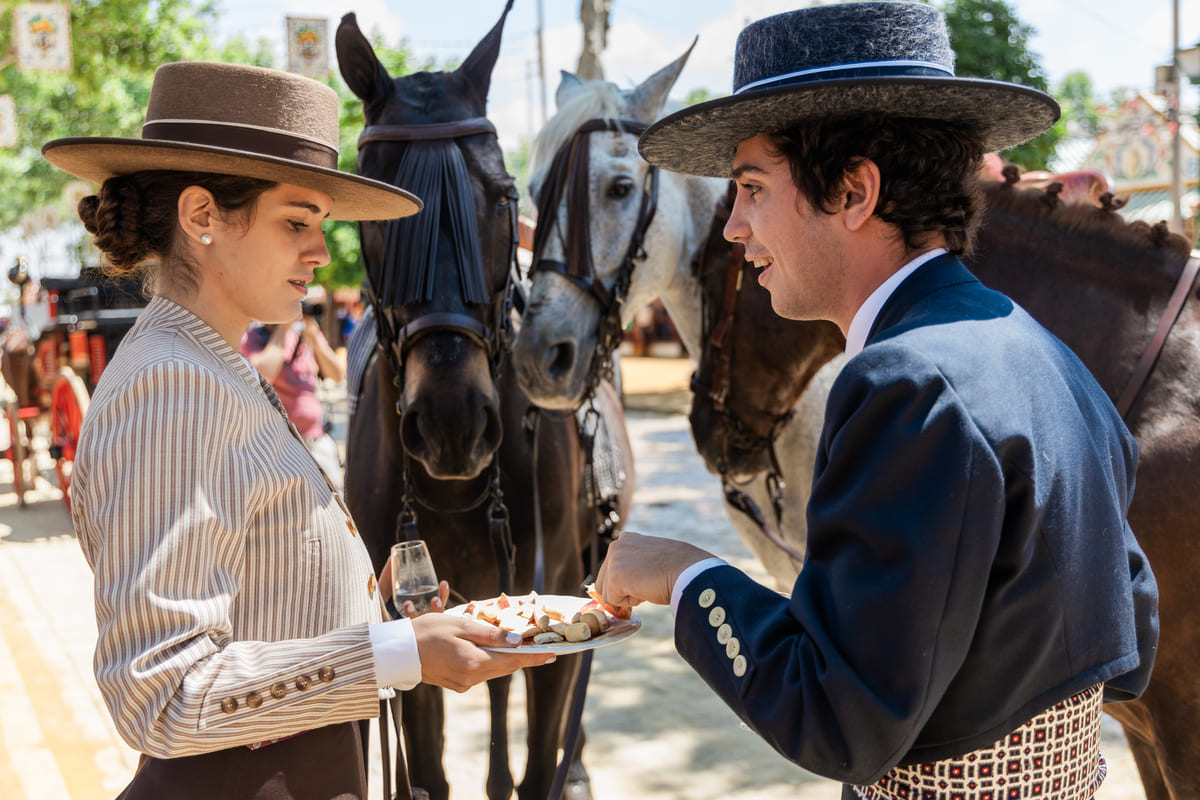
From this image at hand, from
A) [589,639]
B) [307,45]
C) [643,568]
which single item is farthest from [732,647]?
[307,45]

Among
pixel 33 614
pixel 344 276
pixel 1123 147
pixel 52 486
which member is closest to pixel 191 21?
pixel 344 276

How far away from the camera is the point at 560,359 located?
3.01 meters

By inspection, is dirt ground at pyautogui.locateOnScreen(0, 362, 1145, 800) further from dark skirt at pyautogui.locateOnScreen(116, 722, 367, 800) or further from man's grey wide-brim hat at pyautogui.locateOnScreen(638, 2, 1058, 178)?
man's grey wide-brim hat at pyautogui.locateOnScreen(638, 2, 1058, 178)

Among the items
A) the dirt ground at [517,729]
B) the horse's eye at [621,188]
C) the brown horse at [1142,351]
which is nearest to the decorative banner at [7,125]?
the dirt ground at [517,729]

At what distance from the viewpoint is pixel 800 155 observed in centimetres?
134

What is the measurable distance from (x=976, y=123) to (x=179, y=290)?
1339 mm

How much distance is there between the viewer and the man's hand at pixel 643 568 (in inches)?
52.5

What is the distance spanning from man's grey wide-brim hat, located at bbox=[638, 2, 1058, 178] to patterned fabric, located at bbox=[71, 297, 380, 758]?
2.99 ft

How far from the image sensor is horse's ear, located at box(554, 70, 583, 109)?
11.3ft

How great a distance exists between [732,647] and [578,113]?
8.15ft

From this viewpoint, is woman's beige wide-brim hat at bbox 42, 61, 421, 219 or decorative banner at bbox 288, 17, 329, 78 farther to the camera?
decorative banner at bbox 288, 17, 329, 78

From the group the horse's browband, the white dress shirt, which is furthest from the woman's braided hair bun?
the horse's browband

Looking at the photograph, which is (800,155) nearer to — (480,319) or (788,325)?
(480,319)

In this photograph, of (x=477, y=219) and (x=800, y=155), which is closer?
(x=800, y=155)
